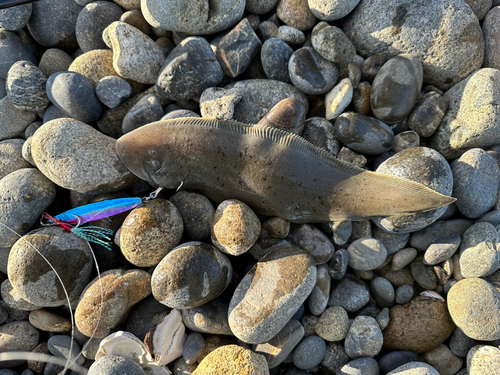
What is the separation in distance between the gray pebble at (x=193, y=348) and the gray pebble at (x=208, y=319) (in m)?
0.08

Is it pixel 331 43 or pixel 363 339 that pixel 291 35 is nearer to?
pixel 331 43

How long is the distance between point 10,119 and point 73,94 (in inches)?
46.5

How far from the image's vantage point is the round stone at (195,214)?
3.67 m

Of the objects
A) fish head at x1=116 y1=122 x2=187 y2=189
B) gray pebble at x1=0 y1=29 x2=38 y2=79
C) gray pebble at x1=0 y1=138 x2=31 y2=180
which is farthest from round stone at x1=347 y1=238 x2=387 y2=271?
gray pebble at x1=0 y1=29 x2=38 y2=79

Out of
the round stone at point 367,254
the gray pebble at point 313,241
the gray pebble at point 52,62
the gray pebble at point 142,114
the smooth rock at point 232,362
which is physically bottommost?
the smooth rock at point 232,362

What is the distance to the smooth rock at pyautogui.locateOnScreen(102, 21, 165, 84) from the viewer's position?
3.85m

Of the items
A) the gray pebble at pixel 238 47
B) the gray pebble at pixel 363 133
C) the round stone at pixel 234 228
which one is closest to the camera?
the round stone at pixel 234 228

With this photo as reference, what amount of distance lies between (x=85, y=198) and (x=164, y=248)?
1323 millimetres

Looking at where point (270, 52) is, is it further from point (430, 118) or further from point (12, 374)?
A: point (12, 374)

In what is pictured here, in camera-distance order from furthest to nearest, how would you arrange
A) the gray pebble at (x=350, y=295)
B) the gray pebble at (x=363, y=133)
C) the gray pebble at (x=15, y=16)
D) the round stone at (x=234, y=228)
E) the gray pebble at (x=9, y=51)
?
the gray pebble at (x=9, y=51) → the gray pebble at (x=15, y=16) → the gray pebble at (x=363, y=133) → the gray pebble at (x=350, y=295) → the round stone at (x=234, y=228)

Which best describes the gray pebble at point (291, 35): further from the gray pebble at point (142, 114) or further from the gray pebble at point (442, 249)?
the gray pebble at point (442, 249)

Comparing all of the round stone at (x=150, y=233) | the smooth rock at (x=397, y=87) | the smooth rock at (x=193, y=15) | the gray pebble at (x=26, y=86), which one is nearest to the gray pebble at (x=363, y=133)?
the smooth rock at (x=397, y=87)

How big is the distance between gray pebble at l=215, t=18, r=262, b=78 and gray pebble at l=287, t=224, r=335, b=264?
2.19m

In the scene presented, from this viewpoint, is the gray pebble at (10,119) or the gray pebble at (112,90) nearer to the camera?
the gray pebble at (112,90)
